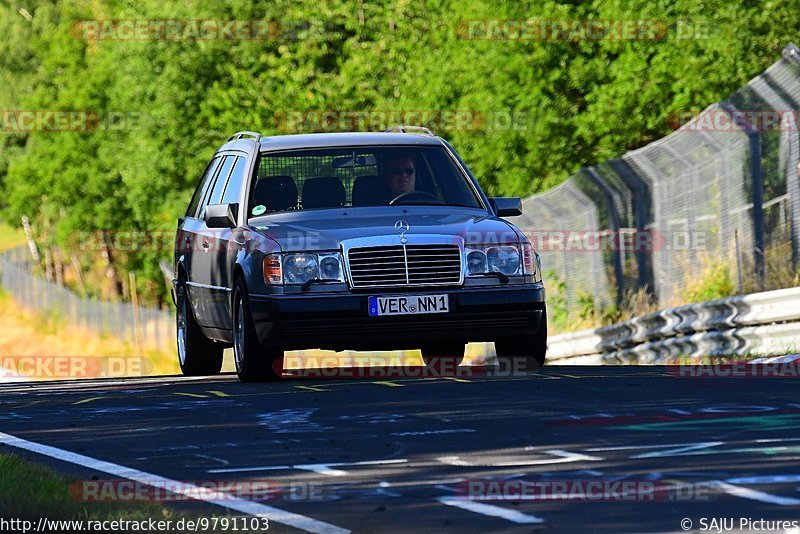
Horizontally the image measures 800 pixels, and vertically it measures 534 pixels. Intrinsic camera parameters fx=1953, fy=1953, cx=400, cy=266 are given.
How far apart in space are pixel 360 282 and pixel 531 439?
4257mm

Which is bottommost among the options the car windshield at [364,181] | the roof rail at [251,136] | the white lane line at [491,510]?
the white lane line at [491,510]

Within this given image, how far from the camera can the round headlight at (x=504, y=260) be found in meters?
14.0

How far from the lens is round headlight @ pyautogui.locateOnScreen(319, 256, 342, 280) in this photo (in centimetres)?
1380

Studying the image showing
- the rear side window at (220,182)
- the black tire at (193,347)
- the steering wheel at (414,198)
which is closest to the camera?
the steering wheel at (414,198)

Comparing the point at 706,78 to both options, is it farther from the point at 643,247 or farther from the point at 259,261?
the point at 259,261

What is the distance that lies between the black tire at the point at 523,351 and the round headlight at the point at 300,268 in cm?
156

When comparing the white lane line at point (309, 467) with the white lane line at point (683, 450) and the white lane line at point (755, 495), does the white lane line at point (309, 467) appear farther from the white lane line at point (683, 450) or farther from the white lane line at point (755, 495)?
the white lane line at point (755, 495)

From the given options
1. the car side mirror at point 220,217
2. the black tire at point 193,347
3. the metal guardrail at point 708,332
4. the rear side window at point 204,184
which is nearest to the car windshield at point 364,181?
the car side mirror at point 220,217

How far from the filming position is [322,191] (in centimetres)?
1504

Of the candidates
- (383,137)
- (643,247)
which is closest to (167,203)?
(643,247)

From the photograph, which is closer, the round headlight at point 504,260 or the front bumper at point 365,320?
the front bumper at point 365,320

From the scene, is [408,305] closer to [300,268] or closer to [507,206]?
[300,268]

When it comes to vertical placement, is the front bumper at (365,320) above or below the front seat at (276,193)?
below

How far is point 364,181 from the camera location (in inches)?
597
